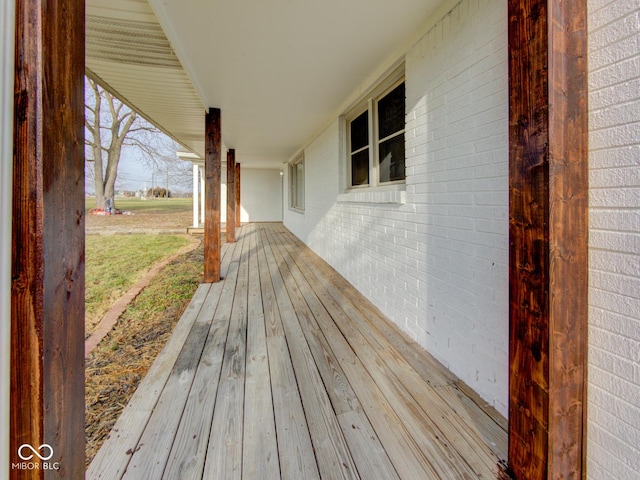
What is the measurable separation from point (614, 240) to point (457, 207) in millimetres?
917

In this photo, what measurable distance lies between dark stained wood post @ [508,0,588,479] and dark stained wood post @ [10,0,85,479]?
56.8 inches

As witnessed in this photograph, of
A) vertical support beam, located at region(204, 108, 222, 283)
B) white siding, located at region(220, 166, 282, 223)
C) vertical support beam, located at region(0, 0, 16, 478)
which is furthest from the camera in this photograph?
white siding, located at region(220, 166, 282, 223)

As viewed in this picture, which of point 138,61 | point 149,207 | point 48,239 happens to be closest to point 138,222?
point 149,207

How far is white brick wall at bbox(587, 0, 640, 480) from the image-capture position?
1.01 metres

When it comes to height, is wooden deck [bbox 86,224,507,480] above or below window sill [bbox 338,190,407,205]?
below

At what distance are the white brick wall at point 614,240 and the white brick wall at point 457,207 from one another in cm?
47

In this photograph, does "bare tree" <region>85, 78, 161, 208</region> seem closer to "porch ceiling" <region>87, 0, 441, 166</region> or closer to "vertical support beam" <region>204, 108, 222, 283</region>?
"vertical support beam" <region>204, 108, 222, 283</region>

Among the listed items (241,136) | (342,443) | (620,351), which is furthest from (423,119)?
(241,136)

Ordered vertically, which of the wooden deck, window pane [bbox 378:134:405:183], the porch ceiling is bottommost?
the wooden deck

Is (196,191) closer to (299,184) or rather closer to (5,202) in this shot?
(299,184)

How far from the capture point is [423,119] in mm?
2311

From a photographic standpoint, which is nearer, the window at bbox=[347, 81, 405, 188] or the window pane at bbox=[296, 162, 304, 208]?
the window at bbox=[347, 81, 405, 188]

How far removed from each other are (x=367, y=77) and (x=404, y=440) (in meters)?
3.12

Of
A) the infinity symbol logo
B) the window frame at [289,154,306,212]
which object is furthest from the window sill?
the window frame at [289,154,306,212]
